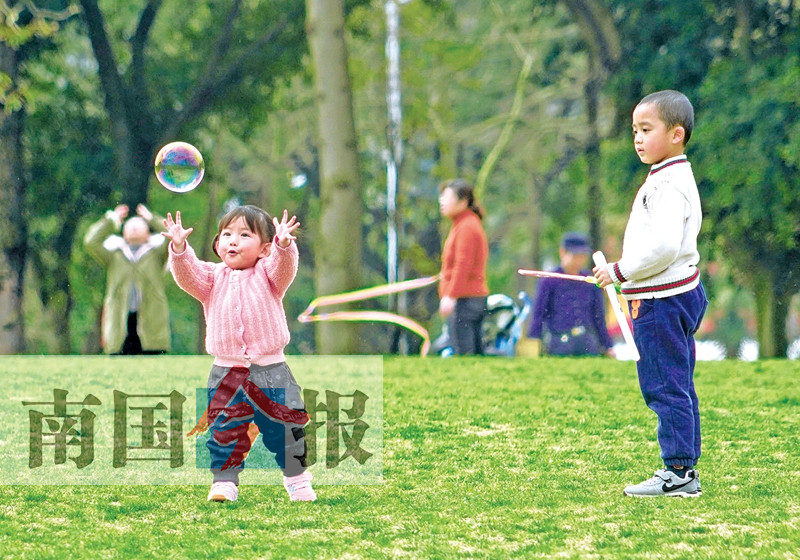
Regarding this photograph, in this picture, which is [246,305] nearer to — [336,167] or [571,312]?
[571,312]

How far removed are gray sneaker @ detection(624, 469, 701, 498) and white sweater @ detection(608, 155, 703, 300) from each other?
0.71 meters

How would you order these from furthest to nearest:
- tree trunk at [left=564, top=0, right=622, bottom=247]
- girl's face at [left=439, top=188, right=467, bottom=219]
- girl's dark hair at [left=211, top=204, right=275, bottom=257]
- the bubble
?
1. tree trunk at [left=564, top=0, right=622, bottom=247]
2. girl's face at [left=439, top=188, right=467, bottom=219]
3. the bubble
4. girl's dark hair at [left=211, top=204, right=275, bottom=257]

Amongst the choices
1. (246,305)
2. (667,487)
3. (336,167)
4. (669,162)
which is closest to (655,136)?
(669,162)

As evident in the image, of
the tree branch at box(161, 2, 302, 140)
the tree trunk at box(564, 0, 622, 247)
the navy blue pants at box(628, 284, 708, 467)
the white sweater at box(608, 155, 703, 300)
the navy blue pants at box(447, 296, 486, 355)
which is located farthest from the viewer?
the tree branch at box(161, 2, 302, 140)

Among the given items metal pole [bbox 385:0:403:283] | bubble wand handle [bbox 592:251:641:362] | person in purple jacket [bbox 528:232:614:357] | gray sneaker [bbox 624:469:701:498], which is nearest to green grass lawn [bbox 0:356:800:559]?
gray sneaker [bbox 624:469:701:498]

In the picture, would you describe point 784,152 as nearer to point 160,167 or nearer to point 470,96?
point 160,167

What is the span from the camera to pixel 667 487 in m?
4.95

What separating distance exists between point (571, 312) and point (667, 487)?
5.33 metres

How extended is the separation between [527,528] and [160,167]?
9.97 ft

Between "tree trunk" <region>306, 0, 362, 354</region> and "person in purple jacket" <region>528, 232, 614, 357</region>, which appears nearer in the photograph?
"person in purple jacket" <region>528, 232, 614, 357</region>

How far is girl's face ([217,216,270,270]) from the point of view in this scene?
200 inches

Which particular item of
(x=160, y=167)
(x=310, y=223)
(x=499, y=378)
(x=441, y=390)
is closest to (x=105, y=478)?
(x=160, y=167)

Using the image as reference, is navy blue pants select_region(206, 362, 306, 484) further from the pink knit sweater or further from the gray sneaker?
the gray sneaker

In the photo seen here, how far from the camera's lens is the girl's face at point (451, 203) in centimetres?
1013
